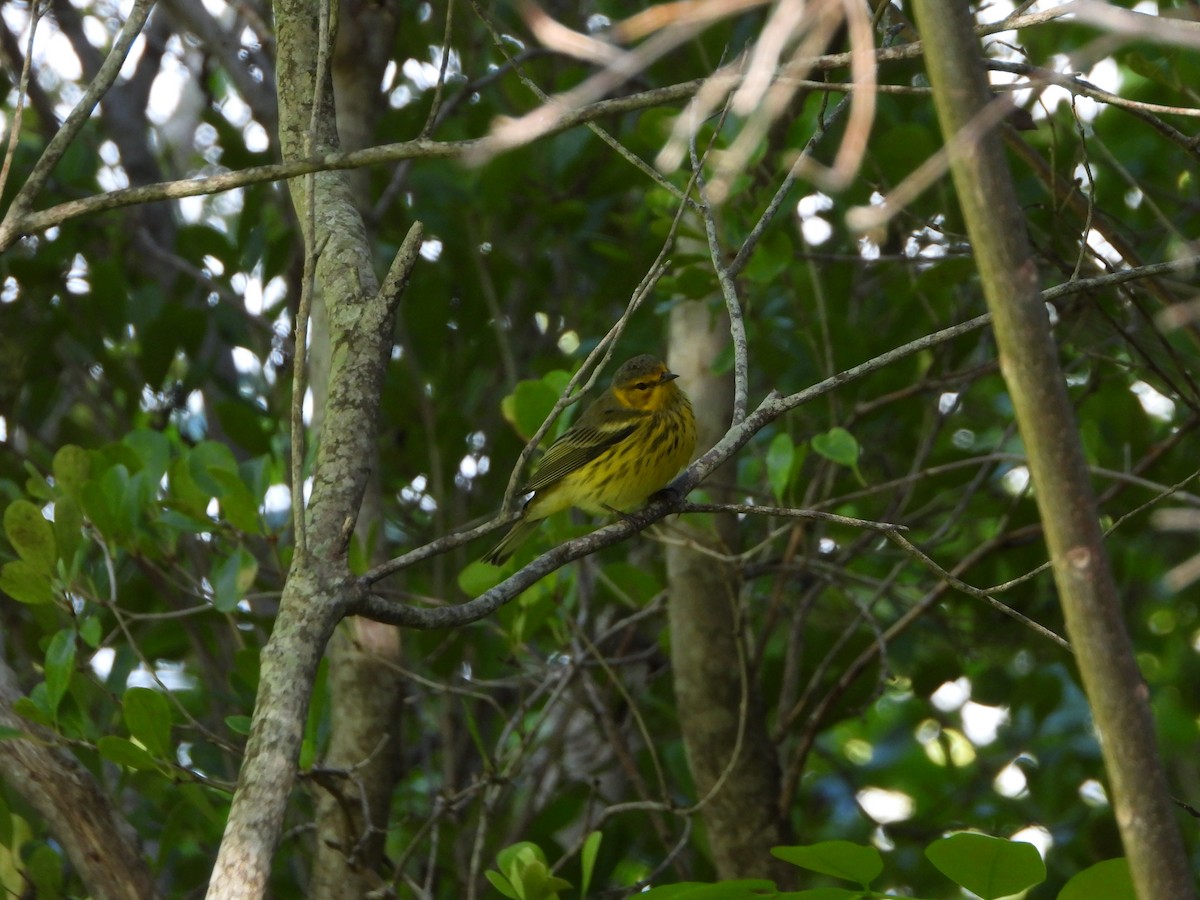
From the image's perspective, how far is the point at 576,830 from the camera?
6.20 metres

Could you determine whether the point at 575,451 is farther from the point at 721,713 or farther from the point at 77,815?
the point at 77,815

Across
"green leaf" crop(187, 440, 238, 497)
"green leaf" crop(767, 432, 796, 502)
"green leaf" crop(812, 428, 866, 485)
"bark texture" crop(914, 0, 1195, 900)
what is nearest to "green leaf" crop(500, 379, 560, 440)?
"green leaf" crop(767, 432, 796, 502)

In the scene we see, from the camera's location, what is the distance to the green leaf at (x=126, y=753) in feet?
9.82

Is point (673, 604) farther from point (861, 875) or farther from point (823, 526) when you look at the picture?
point (861, 875)

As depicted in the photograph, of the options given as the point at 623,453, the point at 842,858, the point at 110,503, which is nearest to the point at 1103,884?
the point at 842,858

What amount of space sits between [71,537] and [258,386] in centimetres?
281

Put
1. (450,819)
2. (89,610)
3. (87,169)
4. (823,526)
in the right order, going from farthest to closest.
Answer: (87,169) < (823,526) < (450,819) < (89,610)

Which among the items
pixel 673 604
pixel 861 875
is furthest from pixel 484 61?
pixel 861 875

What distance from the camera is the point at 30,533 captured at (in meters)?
3.32

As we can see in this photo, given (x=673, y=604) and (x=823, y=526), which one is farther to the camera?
(x=823, y=526)

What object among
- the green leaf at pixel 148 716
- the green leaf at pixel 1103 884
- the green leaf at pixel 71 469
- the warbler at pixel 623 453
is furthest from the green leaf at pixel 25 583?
the green leaf at pixel 1103 884

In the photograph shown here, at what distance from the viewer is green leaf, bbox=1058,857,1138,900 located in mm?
1835

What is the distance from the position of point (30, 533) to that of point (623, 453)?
2.78 meters

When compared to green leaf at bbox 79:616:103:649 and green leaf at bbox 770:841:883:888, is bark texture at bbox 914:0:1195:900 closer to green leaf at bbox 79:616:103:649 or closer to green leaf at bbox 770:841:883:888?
green leaf at bbox 770:841:883:888
